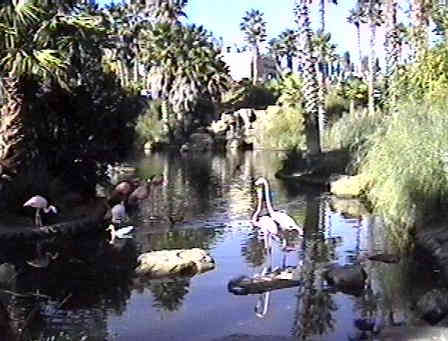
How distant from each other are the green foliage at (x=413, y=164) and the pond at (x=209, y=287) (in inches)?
31.1

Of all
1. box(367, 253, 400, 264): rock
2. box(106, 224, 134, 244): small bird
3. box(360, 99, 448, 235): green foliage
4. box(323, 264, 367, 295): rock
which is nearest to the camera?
box(323, 264, 367, 295): rock

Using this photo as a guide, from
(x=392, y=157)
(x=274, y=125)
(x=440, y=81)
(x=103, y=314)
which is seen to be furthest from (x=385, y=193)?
(x=274, y=125)

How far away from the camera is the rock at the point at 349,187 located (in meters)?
22.4

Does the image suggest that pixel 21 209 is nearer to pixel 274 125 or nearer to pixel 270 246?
pixel 270 246

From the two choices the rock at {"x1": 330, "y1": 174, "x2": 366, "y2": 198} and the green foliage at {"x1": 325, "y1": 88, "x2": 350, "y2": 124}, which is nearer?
the rock at {"x1": 330, "y1": 174, "x2": 366, "y2": 198}

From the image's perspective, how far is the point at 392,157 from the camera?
16.2 metres

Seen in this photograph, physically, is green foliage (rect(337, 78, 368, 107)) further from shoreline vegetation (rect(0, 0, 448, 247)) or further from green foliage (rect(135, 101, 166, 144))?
shoreline vegetation (rect(0, 0, 448, 247))

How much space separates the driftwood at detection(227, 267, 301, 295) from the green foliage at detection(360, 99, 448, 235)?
3.31 metres

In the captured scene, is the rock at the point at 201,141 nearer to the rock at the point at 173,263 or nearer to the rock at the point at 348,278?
the rock at the point at 173,263

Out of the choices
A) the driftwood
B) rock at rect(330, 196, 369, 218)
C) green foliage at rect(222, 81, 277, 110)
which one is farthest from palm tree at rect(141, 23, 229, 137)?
the driftwood

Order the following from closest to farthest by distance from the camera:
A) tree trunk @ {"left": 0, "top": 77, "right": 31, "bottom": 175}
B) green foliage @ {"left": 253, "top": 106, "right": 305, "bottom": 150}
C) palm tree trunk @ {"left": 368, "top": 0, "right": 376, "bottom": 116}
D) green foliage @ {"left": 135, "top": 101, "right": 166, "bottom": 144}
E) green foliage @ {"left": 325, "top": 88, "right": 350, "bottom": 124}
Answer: tree trunk @ {"left": 0, "top": 77, "right": 31, "bottom": 175} < palm tree trunk @ {"left": 368, "top": 0, "right": 376, "bottom": 116} < green foliage @ {"left": 253, "top": 106, "right": 305, "bottom": 150} < green foliage @ {"left": 325, "top": 88, "right": 350, "bottom": 124} < green foliage @ {"left": 135, "top": 101, "right": 166, "bottom": 144}

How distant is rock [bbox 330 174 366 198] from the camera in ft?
73.4

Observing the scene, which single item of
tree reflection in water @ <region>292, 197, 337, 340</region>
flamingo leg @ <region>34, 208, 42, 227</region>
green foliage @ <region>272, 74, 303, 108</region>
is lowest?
tree reflection in water @ <region>292, 197, 337, 340</region>

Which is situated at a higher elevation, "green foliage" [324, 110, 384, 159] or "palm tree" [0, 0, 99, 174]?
"palm tree" [0, 0, 99, 174]
